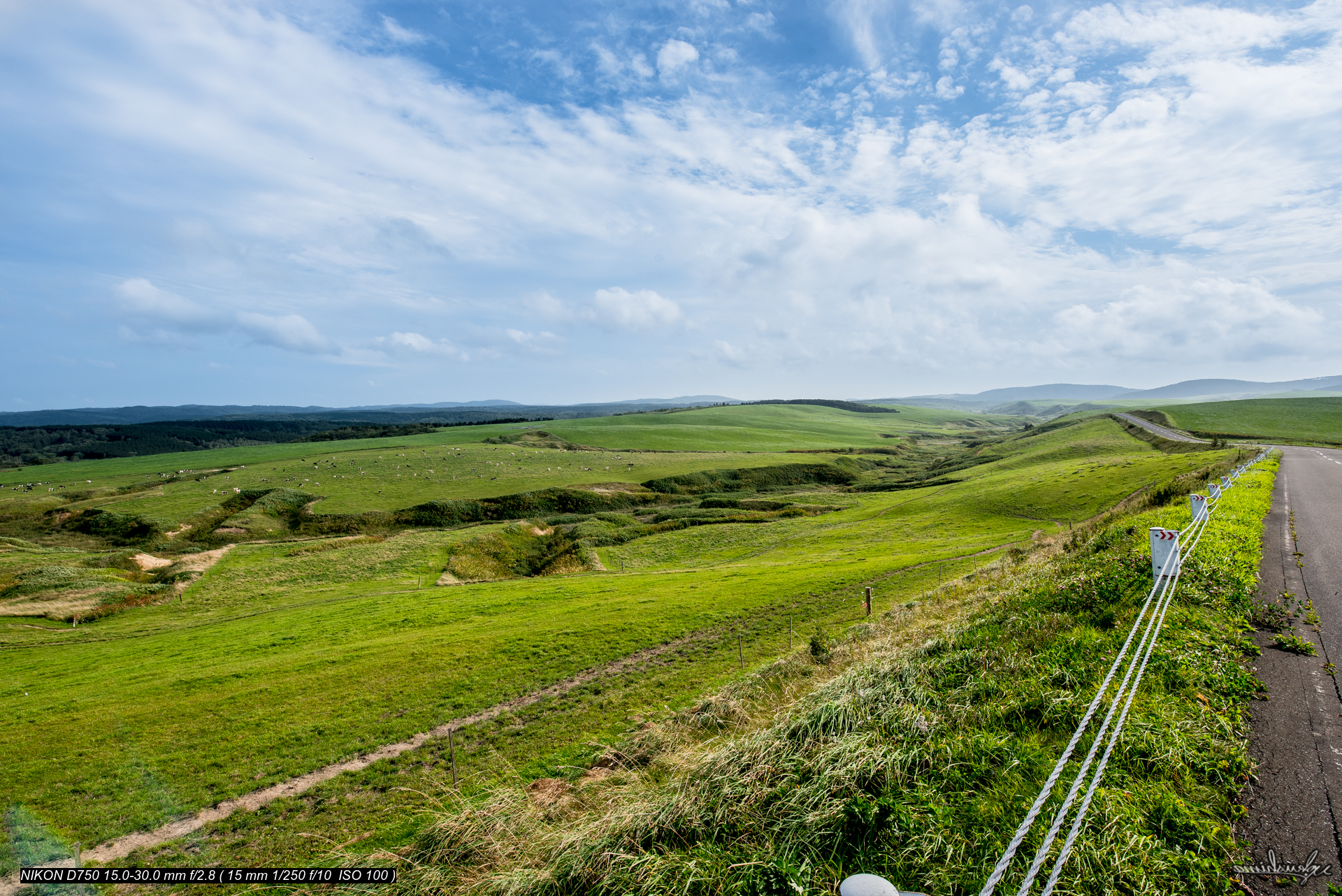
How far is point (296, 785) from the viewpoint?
15.8 meters

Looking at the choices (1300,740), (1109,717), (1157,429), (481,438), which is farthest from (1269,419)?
(481,438)

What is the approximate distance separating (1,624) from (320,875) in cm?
4797

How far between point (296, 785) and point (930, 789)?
17.8 meters

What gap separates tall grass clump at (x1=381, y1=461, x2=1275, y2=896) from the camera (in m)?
5.87

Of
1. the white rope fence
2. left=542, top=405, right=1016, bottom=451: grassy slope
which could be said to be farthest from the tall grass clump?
left=542, top=405, right=1016, bottom=451: grassy slope

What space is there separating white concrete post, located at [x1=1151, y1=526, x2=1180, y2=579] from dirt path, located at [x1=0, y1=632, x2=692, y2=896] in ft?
59.1

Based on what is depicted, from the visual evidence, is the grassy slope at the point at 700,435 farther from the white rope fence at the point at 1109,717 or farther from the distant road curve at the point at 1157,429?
the white rope fence at the point at 1109,717

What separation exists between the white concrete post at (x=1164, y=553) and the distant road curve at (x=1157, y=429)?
3275 inches

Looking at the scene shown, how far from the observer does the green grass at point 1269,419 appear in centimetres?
8544

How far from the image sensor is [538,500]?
3174 inches

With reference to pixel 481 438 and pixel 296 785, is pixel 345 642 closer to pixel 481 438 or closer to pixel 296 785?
pixel 296 785

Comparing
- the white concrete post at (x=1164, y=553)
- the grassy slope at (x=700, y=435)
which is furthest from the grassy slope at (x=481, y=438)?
the white concrete post at (x=1164, y=553)

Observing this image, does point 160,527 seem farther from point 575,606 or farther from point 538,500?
point 575,606

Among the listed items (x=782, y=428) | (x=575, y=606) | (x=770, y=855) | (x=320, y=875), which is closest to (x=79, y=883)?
(x=320, y=875)
